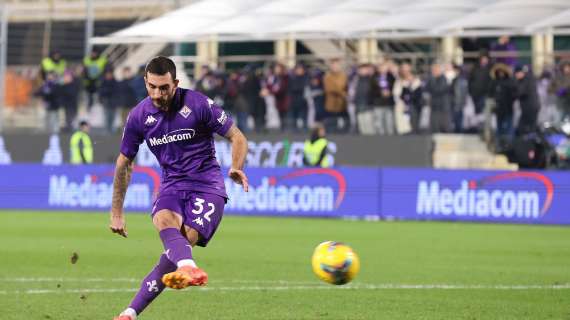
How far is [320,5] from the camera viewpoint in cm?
3269

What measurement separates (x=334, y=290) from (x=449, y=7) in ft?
58.8

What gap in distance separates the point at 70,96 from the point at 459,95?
9.58m

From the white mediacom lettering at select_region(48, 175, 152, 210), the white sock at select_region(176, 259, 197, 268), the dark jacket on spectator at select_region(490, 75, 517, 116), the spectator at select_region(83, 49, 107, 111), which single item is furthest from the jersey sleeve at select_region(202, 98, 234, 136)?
the spectator at select_region(83, 49, 107, 111)

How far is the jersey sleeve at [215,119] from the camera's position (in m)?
9.25

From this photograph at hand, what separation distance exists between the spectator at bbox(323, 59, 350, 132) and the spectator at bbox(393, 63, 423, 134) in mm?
1143

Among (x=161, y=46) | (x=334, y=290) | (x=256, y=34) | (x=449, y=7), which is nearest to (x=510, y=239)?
(x=334, y=290)

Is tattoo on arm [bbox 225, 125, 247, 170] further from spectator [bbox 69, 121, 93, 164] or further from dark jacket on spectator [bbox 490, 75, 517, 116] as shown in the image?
spectator [bbox 69, 121, 93, 164]

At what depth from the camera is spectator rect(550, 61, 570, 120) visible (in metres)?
25.6

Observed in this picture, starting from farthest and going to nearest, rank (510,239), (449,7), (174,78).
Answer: (449,7) < (510,239) < (174,78)

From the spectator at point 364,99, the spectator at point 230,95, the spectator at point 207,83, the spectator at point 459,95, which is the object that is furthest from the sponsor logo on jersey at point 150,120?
the spectator at point 207,83

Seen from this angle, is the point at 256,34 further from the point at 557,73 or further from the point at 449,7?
the point at 557,73

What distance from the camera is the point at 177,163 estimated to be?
938 centimetres

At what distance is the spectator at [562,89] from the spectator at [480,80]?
1357 millimetres

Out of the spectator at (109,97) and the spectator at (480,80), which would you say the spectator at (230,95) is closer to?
the spectator at (109,97)
